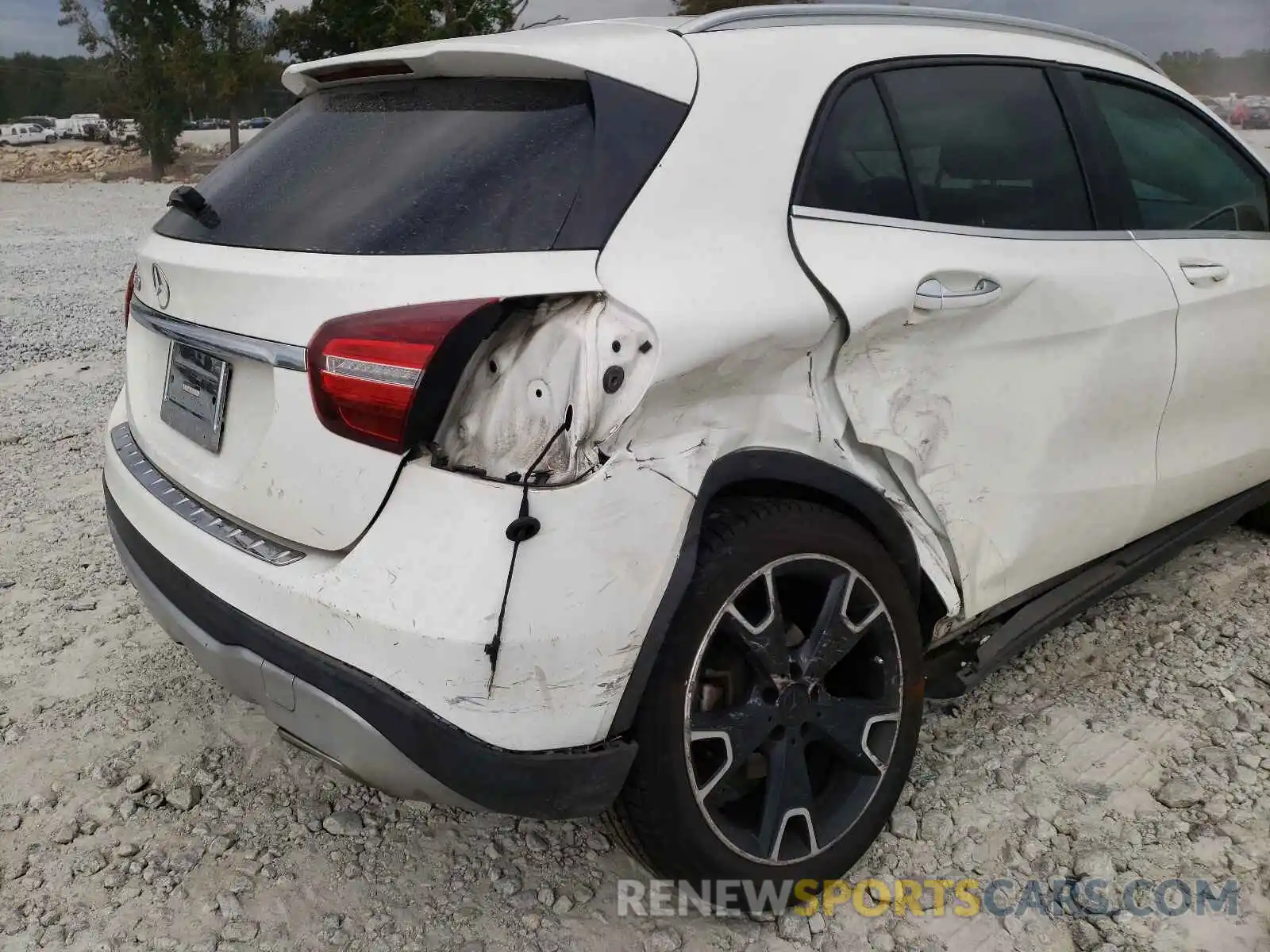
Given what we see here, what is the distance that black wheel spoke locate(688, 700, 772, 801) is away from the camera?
2.02 metres

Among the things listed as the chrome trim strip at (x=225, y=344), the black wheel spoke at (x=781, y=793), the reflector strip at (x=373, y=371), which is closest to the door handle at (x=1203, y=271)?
the black wheel spoke at (x=781, y=793)

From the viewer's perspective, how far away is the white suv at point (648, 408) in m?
1.76

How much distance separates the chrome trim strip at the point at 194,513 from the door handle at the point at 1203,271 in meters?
2.51

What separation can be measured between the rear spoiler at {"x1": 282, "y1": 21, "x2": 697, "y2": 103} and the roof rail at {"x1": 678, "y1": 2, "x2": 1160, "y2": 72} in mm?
141

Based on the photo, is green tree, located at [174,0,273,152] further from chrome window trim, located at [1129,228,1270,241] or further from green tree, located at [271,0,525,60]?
chrome window trim, located at [1129,228,1270,241]

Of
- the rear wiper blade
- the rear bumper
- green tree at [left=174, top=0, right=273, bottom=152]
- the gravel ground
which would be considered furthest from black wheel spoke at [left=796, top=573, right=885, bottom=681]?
green tree at [left=174, top=0, right=273, bottom=152]

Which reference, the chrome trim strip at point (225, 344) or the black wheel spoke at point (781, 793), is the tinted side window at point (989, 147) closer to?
the black wheel spoke at point (781, 793)

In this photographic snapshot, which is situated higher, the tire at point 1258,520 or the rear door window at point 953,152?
the rear door window at point 953,152

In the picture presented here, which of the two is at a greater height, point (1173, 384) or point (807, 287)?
point (807, 287)

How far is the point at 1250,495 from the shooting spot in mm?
3553

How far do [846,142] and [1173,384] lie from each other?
4.32 ft

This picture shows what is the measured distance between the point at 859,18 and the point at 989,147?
472 mm

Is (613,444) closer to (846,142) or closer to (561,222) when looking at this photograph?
(561,222)

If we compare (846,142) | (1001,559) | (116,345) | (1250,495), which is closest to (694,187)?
(846,142)
